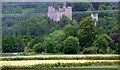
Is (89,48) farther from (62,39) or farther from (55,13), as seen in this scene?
(55,13)

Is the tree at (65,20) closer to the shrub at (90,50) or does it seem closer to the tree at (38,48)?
the tree at (38,48)

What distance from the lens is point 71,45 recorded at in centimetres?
1360

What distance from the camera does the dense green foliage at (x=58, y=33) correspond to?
554 inches

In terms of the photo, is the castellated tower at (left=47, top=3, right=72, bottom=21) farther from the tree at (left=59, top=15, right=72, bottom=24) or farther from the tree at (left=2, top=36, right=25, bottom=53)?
the tree at (left=2, top=36, right=25, bottom=53)

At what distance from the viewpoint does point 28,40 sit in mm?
16109

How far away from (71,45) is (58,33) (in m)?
2.27

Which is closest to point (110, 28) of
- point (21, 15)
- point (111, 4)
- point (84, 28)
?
point (111, 4)

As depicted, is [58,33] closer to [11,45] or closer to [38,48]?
[38,48]

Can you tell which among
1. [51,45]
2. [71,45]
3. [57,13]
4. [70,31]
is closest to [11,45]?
[51,45]

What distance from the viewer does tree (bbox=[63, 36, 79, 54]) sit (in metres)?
13.5

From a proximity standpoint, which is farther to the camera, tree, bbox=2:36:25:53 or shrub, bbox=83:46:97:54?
tree, bbox=2:36:25:53

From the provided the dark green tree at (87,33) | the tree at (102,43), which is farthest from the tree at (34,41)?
the tree at (102,43)

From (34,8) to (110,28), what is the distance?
19.9 ft

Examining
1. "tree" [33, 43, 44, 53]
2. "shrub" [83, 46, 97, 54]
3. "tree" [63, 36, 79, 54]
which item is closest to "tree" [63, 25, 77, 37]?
"tree" [63, 36, 79, 54]
